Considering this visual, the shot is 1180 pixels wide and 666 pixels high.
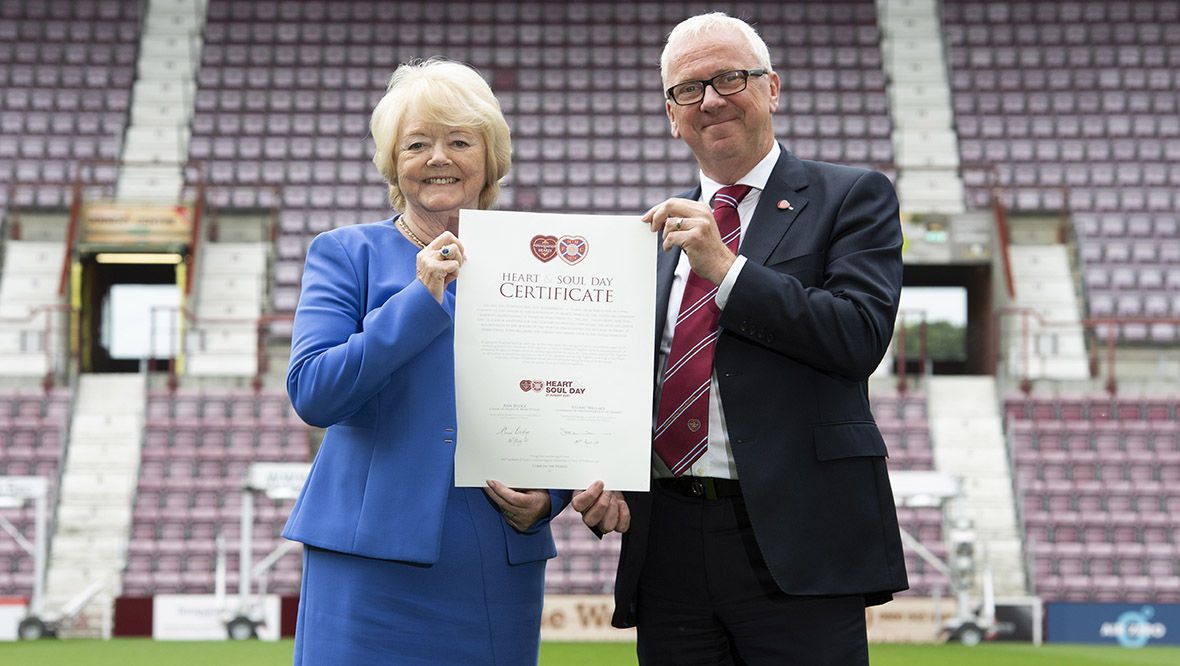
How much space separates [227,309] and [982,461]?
747 cm

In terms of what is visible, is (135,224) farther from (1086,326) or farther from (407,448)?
(407,448)

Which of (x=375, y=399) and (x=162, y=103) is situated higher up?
(x=162, y=103)

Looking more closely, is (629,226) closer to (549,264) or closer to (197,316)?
(549,264)

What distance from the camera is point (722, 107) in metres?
2.33

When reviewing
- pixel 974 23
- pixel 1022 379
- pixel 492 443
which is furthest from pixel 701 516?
pixel 974 23

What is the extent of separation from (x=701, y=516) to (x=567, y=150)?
44.1 ft

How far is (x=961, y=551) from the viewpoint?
9719 mm

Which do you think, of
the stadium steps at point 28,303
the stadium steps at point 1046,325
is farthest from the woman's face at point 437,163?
the stadium steps at point 1046,325

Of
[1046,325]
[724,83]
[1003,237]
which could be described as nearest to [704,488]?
[724,83]

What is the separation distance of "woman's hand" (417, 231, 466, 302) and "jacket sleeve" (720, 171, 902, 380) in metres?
0.45

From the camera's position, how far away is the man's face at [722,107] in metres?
2.32

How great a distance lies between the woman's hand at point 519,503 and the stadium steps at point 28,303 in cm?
1058

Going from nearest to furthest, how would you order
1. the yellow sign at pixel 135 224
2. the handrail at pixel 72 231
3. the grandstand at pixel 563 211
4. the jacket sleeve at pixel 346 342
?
the jacket sleeve at pixel 346 342, the grandstand at pixel 563 211, the handrail at pixel 72 231, the yellow sign at pixel 135 224
